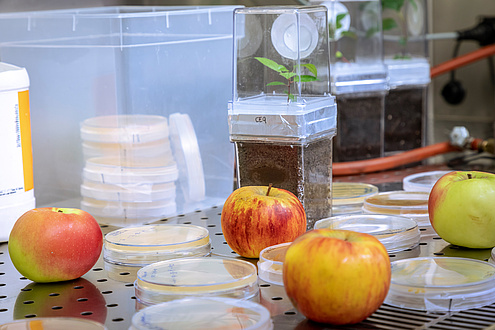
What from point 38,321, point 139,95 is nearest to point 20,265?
point 38,321

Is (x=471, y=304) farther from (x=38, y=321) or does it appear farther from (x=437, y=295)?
(x=38, y=321)

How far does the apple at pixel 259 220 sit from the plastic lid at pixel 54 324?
9.4 inches

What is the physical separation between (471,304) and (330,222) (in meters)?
0.29

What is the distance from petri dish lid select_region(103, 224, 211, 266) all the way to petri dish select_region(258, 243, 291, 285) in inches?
4.5

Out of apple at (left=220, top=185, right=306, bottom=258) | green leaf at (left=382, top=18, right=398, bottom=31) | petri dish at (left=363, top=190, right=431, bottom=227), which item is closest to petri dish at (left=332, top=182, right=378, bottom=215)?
petri dish at (left=363, top=190, right=431, bottom=227)

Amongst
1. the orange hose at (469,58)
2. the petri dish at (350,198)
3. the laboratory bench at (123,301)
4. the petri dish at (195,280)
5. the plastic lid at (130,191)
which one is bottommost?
the laboratory bench at (123,301)

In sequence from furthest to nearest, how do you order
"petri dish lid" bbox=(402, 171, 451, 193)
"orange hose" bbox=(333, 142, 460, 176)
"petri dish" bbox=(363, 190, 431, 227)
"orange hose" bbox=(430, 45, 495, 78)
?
"orange hose" bbox=(430, 45, 495, 78)
"orange hose" bbox=(333, 142, 460, 176)
"petri dish lid" bbox=(402, 171, 451, 193)
"petri dish" bbox=(363, 190, 431, 227)

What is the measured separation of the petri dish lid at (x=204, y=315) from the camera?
646 mm

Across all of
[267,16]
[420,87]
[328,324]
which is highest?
[267,16]

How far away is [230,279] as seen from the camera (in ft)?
2.47

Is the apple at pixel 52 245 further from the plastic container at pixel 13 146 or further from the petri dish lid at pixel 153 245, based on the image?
the plastic container at pixel 13 146

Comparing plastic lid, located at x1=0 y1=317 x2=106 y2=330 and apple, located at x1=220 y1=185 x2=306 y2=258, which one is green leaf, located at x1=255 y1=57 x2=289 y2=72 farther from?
plastic lid, located at x1=0 y1=317 x2=106 y2=330

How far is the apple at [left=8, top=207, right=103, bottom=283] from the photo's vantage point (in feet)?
2.65

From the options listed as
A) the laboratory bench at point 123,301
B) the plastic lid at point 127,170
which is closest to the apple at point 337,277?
the laboratory bench at point 123,301
